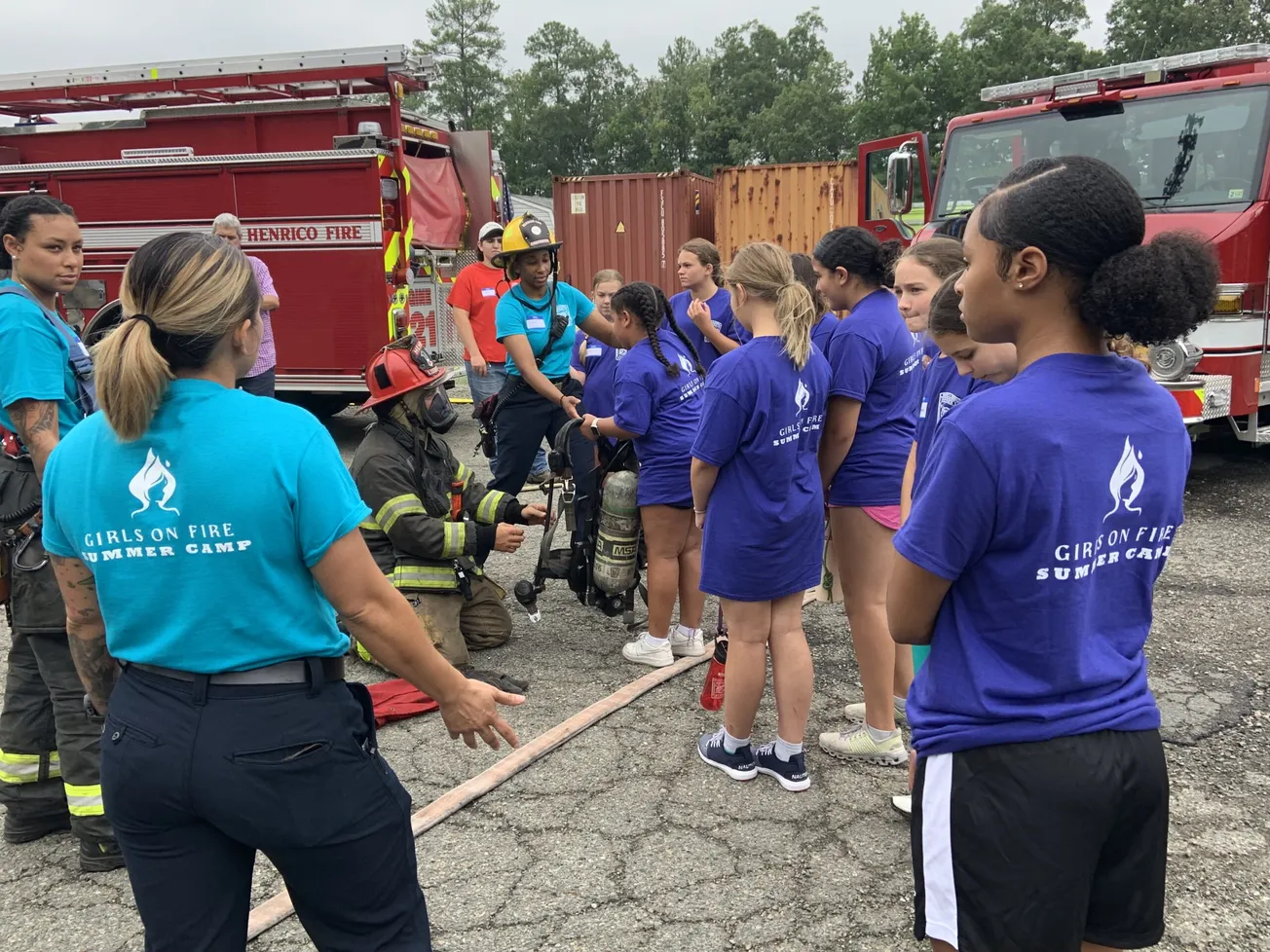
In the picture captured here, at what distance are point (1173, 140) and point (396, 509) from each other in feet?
20.0

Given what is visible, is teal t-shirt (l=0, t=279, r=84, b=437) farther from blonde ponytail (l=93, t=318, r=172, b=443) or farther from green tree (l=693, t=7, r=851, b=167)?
green tree (l=693, t=7, r=851, b=167)

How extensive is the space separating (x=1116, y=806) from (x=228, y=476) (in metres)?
Answer: 1.56

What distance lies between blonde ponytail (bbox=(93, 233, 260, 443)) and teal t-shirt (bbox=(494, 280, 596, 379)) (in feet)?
11.8

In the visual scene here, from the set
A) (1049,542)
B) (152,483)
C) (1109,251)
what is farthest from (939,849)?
(152,483)

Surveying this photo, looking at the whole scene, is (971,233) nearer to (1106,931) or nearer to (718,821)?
(1106,931)

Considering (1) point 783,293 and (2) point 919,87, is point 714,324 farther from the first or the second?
(2) point 919,87

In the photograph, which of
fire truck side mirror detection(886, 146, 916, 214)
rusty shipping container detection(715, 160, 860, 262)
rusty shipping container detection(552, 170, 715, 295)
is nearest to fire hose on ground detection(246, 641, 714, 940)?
Result: fire truck side mirror detection(886, 146, 916, 214)

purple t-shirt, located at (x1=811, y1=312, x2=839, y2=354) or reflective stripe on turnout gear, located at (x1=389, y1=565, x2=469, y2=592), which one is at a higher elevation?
purple t-shirt, located at (x1=811, y1=312, x2=839, y2=354)

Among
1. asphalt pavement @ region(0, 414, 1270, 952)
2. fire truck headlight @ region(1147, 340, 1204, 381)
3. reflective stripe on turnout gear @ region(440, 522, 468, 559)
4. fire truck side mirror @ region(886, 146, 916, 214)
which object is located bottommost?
asphalt pavement @ region(0, 414, 1270, 952)

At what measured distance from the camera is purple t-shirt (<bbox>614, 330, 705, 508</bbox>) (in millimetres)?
4406

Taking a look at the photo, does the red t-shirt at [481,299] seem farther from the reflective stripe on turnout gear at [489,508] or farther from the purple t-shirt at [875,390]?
the purple t-shirt at [875,390]

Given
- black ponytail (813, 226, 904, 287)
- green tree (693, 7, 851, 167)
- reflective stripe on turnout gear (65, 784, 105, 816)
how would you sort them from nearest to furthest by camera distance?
reflective stripe on turnout gear (65, 784, 105, 816) < black ponytail (813, 226, 904, 287) < green tree (693, 7, 851, 167)

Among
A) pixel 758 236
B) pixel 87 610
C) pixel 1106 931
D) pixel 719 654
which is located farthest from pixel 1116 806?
pixel 758 236

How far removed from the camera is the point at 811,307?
128 inches
